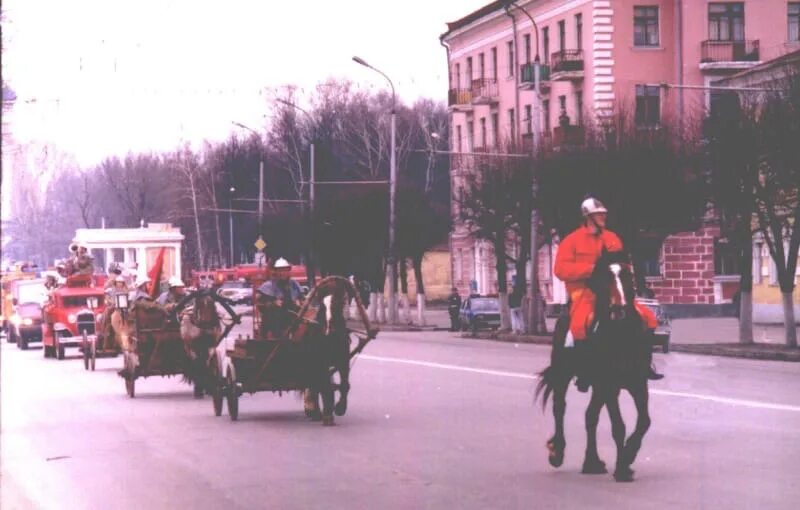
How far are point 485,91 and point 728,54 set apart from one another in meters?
11.5

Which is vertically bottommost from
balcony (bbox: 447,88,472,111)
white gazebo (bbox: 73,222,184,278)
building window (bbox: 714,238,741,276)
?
building window (bbox: 714,238,741,276)

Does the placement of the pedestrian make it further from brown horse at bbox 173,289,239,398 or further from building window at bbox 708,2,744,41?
brown horse at bbox 173,289,239,398

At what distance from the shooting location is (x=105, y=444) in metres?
18.9

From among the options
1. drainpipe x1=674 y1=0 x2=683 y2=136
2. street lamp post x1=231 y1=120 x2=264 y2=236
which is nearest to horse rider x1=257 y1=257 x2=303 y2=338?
drainpipe x1=674 y1=0 x2=683 y2=136

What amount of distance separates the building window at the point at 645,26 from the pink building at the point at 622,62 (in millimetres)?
37

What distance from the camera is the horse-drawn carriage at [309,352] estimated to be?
20.5 meters

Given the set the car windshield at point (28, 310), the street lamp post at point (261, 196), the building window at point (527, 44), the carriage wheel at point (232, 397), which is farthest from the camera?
the street lamp post at point (261, 196)

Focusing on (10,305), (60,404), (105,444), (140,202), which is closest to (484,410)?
(105,444)

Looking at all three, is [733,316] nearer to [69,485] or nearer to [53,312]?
[53,312]

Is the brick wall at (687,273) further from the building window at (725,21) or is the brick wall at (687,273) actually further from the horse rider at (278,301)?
the horse rider at (278,301)

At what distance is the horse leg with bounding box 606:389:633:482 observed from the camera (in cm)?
1377

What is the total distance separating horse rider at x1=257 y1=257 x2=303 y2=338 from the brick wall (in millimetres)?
48543

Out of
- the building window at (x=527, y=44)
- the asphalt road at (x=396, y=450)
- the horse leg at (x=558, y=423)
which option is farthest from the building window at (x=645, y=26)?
the horse leg at (x=558, y=423)

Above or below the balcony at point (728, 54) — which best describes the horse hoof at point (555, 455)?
below
